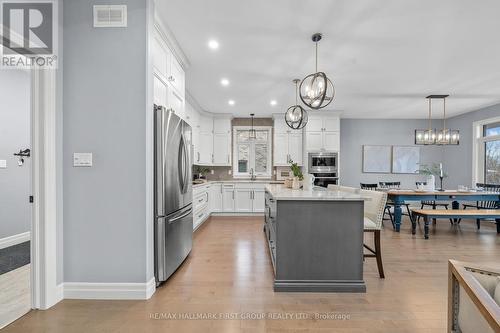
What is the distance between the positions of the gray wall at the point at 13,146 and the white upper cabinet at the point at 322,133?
18.5ft

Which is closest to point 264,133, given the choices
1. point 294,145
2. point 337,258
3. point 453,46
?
point 294,145

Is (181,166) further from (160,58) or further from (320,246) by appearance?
(320,246)

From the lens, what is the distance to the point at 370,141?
22.8 ft

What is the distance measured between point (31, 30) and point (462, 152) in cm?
882

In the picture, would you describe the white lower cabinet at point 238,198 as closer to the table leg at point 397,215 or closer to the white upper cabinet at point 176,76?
the table leg at point 397,215

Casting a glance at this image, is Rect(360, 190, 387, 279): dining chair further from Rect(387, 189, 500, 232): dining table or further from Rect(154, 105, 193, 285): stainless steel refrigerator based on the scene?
Rect(387, 189, 500, 232): dining table

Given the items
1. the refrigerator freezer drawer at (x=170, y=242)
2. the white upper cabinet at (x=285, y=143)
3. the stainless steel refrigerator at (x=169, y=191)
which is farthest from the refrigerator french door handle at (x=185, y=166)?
the white upper cabinet at (x=285, y=143)

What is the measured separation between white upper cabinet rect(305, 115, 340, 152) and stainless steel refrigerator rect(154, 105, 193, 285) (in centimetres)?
412

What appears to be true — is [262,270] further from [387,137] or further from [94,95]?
[387,137]

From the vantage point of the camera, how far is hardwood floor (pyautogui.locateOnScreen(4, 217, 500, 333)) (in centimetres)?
177

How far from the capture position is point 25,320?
1821 mm

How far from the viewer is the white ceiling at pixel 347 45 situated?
2297mm

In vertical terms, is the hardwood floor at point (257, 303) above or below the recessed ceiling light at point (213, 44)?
below

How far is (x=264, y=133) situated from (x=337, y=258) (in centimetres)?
499
